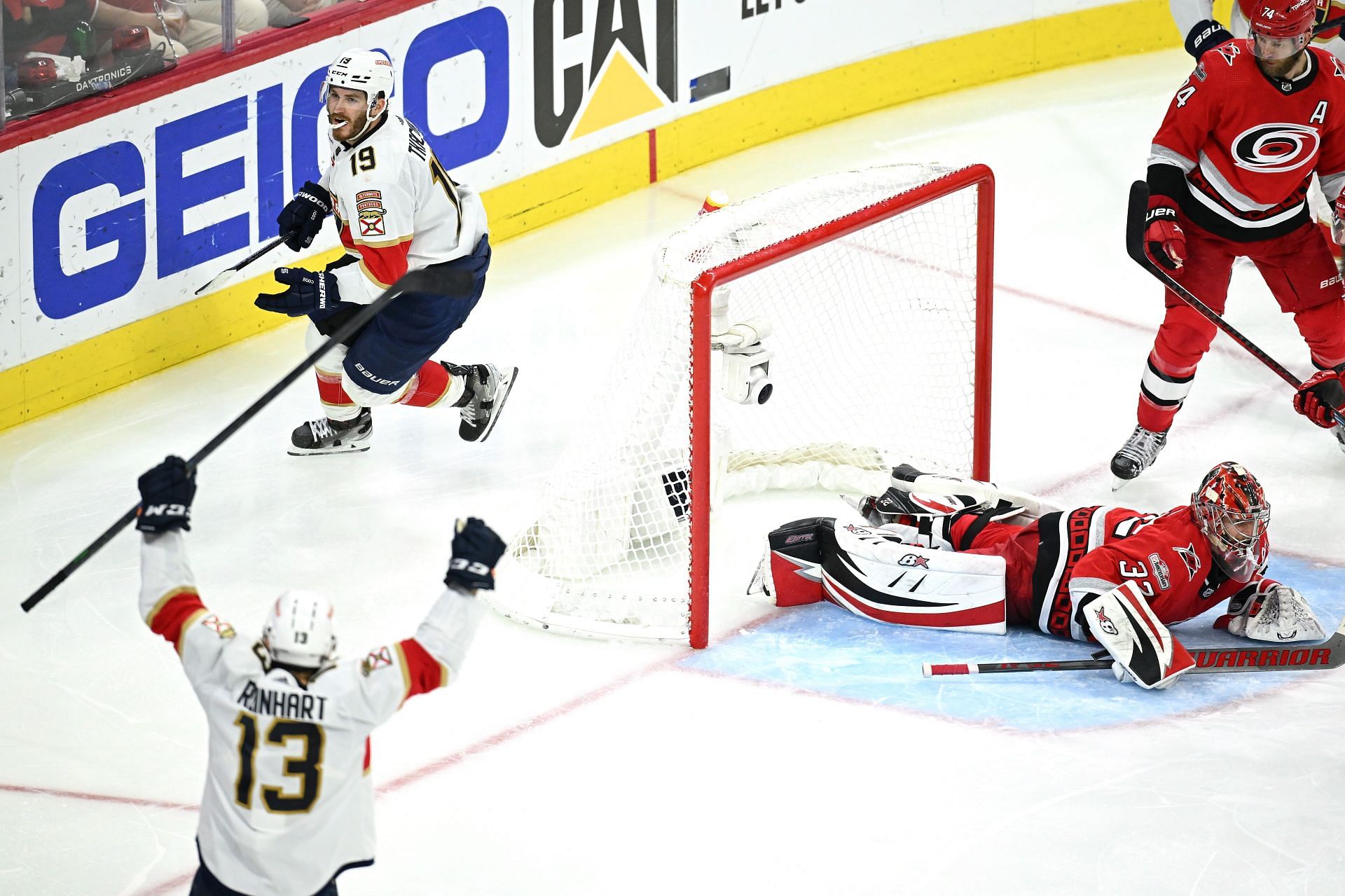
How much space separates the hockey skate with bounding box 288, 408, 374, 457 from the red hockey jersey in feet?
6.16

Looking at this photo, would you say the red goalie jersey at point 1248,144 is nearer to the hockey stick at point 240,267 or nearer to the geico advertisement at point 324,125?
the hockey stick at point 240,267

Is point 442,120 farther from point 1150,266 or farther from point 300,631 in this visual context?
point 300,631

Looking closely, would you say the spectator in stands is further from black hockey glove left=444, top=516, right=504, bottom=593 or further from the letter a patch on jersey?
black hockey glove left=444, top=516, right=504, bottom=593

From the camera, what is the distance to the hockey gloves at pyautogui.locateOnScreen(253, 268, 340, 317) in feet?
16.0

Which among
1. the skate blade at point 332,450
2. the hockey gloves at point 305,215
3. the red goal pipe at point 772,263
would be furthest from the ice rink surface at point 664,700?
the hockey gloves at point 305,215

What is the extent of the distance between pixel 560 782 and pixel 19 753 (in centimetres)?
115

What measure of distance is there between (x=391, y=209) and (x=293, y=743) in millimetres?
2209

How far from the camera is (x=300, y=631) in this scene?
9.31ft

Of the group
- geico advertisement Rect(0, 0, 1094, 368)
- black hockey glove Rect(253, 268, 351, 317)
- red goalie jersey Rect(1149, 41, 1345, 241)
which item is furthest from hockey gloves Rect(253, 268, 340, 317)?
red goalie jersey Rect(1149, 41, 1345, 241)

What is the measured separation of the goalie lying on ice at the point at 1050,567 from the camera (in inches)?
162

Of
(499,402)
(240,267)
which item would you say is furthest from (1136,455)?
(240,267)

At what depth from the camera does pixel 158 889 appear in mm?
3602

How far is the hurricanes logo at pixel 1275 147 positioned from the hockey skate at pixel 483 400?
6.80 ft

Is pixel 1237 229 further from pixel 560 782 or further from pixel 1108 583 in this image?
pixel 560 782
